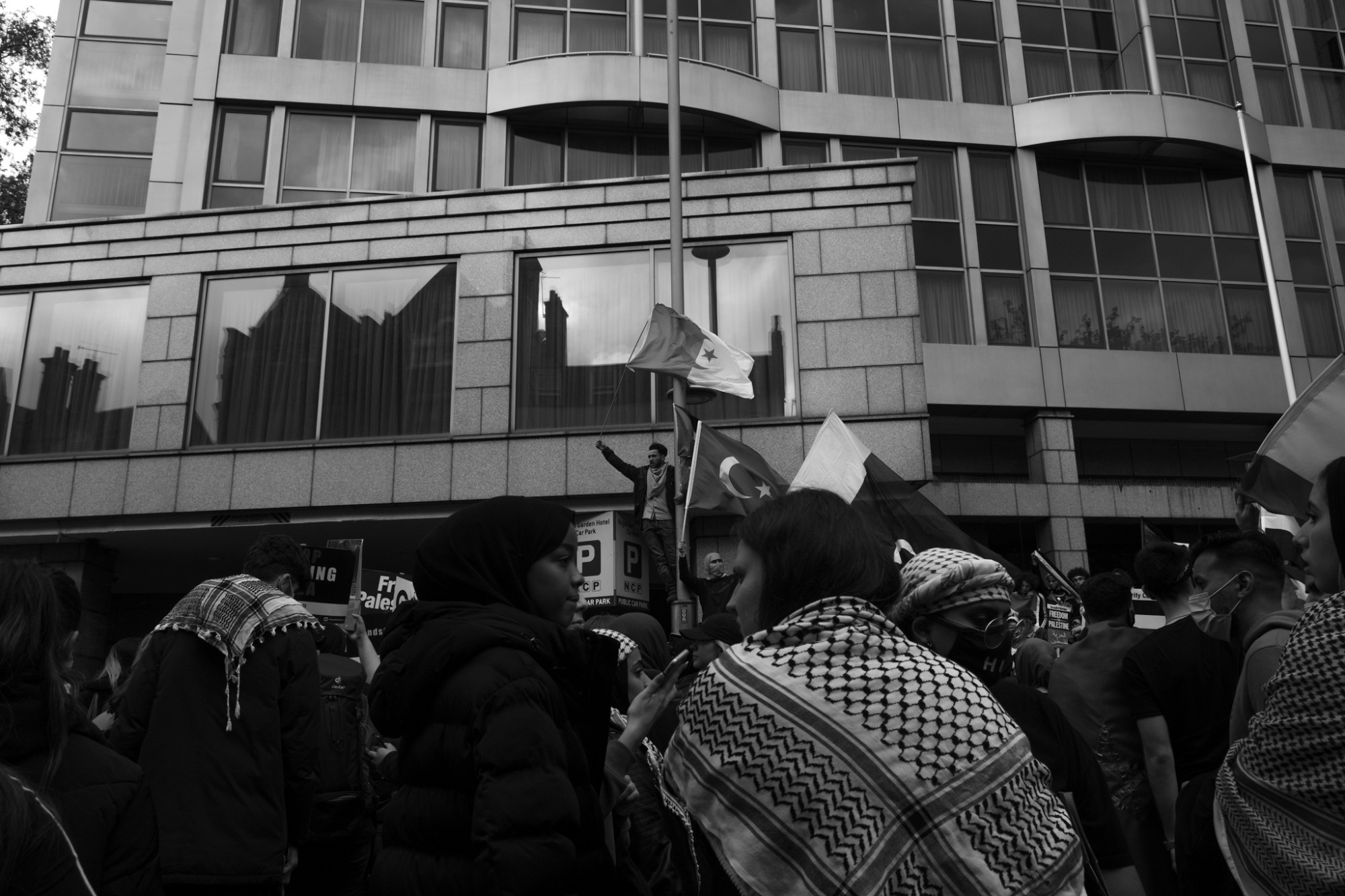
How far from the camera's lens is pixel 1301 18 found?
→ 935 inches

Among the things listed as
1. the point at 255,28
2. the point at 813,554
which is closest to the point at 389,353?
the point at 255,28

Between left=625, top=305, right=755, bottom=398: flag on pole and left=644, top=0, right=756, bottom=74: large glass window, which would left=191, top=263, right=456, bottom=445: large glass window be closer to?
left=625, top=305, right=755, bottom=398: flag on pole

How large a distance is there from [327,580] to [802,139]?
619 inches

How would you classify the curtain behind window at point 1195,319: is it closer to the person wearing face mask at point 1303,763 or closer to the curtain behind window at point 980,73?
the curtain behind window at point 980,73

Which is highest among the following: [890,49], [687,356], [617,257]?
[890,49]

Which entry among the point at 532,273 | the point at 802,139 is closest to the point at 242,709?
the point at 532,273

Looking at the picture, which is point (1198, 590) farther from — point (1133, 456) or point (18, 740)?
point (1133, 456)

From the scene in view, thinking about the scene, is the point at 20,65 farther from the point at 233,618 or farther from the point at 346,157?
the point at 233,618

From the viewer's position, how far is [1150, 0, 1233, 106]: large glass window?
883 inches

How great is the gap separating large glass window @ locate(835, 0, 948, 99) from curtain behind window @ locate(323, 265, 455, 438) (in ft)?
33.2

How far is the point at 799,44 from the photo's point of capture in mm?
20969

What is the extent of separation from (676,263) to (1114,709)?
9.35 metres

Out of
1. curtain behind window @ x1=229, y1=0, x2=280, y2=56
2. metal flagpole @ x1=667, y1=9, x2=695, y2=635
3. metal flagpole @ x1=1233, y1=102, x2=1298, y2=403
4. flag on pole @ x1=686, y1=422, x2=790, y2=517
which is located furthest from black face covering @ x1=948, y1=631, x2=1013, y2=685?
curtain behind window @ x1=229, y1=0, x2=280, y2=56

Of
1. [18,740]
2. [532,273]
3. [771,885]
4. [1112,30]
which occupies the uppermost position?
[1112,30]
